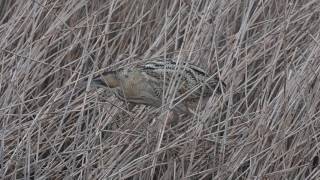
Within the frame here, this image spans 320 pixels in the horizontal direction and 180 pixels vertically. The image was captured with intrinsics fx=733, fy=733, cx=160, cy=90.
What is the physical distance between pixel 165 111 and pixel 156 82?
15cm

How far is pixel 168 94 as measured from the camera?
8.40 feet

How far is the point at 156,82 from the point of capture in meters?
2.70

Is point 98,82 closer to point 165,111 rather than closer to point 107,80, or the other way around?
point 107,80

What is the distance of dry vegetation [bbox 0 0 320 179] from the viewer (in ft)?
8.55

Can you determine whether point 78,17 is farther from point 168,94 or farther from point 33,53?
point 168,94

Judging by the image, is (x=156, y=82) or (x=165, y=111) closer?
(x=165, y=111)

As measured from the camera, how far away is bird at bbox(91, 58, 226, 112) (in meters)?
2.62

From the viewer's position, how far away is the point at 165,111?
102 inches

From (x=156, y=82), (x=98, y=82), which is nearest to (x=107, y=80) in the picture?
(x=98, y=82)

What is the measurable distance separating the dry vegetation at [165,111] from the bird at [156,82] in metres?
0.06

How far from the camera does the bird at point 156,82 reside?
262 centimetres

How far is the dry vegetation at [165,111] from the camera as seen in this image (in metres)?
2.61

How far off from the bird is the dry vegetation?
6 cm

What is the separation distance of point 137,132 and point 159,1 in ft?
2.62
